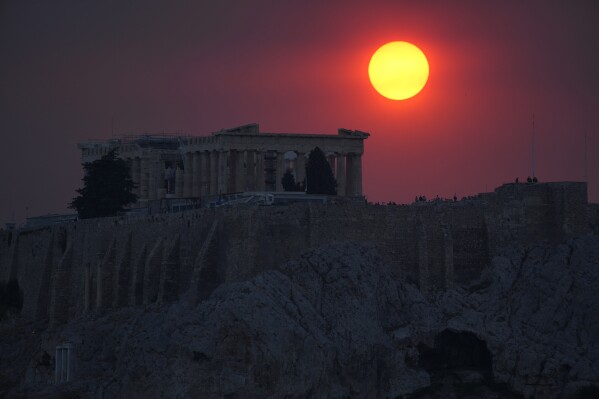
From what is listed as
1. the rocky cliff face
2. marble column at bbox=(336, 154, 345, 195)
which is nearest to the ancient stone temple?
marble column at bbox=(336, 154, 345, 195)

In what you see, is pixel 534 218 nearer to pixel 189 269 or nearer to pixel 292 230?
pixel 292 230

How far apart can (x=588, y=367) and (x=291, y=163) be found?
49.6 meters

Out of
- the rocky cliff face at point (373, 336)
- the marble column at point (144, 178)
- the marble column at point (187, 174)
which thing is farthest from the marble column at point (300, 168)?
the rocky cliff face at point (373, 336)

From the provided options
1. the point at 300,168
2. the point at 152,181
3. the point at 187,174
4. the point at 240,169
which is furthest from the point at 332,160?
the point at 152,181

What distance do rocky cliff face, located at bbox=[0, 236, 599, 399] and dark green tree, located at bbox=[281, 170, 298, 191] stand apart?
27467 millimetres

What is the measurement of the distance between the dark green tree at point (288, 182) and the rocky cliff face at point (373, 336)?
27.5 meters

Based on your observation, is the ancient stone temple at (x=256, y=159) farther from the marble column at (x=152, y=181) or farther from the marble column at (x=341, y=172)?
the marble column at (x=152, y=181)

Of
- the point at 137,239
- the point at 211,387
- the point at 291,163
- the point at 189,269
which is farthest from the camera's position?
the point at 291,163

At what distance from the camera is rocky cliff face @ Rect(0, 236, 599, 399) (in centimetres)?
7369

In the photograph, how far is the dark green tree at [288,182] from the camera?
356 ft

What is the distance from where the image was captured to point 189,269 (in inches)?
3462

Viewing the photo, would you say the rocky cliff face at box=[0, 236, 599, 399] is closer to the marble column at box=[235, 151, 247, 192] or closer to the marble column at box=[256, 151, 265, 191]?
the marble column at box=[235, 151, 247, 192]

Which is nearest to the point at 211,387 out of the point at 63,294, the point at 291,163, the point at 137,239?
the point at 137,239

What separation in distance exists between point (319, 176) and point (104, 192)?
12.9 metres
